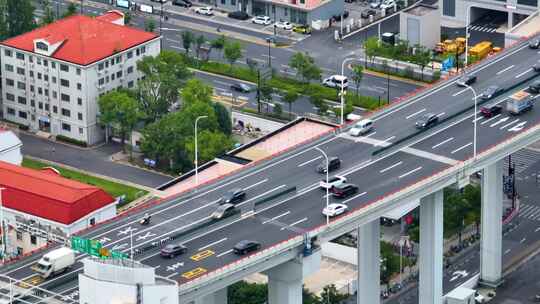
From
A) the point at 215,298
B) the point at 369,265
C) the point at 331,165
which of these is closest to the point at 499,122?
the point at 331,165

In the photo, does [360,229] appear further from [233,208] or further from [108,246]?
[108,246]

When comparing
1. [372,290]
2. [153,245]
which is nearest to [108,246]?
[153,245]

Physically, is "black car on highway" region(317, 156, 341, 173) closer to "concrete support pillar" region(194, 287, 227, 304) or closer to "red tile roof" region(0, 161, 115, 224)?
"concrete support pillar" region(194, 287, 227, 304)

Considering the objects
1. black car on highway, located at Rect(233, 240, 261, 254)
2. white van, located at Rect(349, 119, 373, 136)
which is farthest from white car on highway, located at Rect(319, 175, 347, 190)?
black car on highway, located at Rect(233, 240, 261, 254)

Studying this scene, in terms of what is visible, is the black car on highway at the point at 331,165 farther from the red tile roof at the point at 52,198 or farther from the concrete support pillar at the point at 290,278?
the red tile roof at the point at 52,198

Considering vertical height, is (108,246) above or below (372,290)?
above
